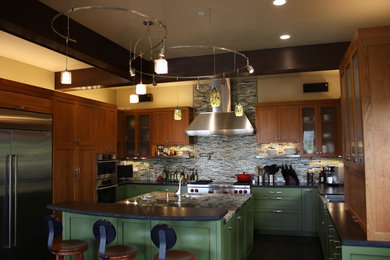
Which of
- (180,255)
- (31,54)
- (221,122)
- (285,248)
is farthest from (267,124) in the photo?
(31,54)

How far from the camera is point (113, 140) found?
6977 millimetres

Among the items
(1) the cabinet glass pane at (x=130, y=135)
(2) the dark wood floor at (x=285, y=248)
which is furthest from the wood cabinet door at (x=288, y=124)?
(1) the cabinet glass pane at (x=130, y=135)

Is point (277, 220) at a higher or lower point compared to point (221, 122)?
lower

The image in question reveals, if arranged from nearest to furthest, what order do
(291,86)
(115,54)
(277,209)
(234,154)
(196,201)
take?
(196,201) < (115,54) < (277,209) < (291,86) < (234,154)

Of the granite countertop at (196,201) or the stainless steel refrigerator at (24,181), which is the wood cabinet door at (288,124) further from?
the stainless steel refrigerator at (24,181)

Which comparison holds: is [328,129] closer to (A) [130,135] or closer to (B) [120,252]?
(A) [130,135]

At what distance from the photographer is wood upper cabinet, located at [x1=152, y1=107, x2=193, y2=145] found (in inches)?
297

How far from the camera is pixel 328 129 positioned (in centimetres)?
674

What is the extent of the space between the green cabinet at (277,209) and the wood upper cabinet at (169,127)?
2.02 metres

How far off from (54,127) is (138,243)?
8.64 ft

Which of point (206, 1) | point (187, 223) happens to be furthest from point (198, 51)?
point (187, 223)

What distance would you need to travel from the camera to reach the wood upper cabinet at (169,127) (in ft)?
24.7

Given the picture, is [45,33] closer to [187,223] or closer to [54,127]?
[54,127]

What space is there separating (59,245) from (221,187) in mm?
3862
